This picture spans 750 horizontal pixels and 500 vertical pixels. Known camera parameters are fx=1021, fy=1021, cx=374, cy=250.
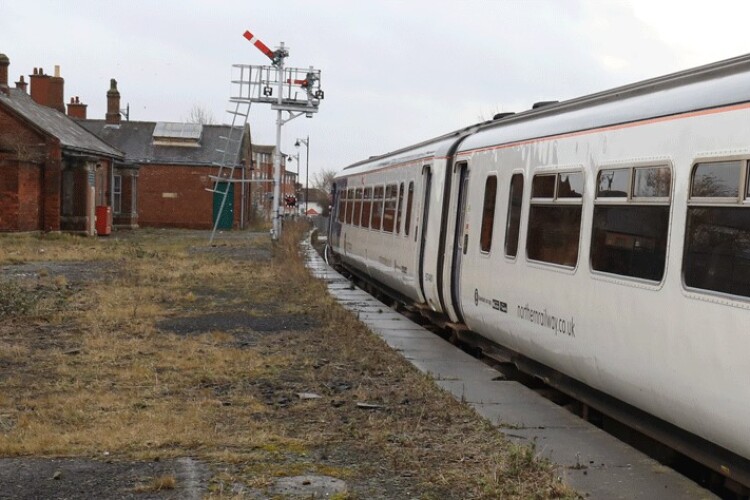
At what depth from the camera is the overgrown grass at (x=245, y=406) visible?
672cm

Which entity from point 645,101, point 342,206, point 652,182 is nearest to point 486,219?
point 645,101

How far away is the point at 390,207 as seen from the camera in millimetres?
18719

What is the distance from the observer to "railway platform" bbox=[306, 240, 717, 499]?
21.1ft

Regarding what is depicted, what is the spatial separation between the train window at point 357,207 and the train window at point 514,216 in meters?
12.5

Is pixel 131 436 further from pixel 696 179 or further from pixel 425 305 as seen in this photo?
pixel 425 305

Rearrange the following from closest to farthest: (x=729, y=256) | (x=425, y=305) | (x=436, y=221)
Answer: (x=729, y=256)
(x=436, y=221)
(x=425, y=305)

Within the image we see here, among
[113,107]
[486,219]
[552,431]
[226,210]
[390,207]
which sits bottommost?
[226,210]

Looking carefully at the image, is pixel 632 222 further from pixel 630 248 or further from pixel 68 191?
pixel 68 191

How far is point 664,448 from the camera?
786cm

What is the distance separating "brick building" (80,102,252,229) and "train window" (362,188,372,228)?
34287 millimetres

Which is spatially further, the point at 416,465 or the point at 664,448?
the point at 664,448

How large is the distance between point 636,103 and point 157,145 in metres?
52.0

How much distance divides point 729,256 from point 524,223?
13.5 ft

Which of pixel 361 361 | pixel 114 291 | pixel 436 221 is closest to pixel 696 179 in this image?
pixel 361 361
